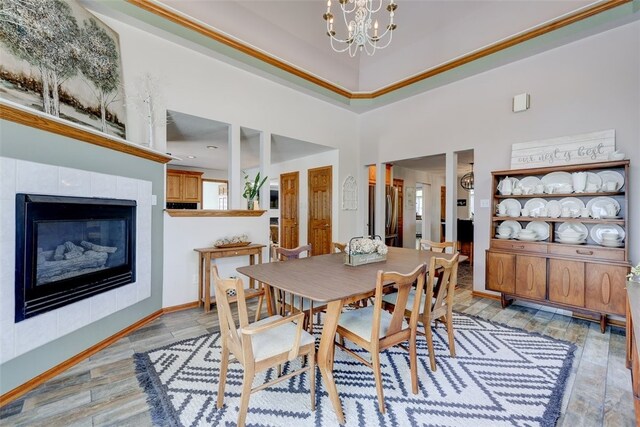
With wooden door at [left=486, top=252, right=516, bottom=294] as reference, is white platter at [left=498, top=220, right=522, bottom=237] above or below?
above

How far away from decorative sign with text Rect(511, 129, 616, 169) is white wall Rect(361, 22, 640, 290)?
0.26 feet

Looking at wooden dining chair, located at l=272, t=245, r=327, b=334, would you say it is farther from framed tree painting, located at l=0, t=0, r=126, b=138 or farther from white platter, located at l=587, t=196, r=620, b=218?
white platter, located at l=587, t=196, r=620, b=218

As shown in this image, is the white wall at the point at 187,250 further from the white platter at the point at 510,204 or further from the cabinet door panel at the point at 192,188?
the cabinet door panel at the point at 192,188

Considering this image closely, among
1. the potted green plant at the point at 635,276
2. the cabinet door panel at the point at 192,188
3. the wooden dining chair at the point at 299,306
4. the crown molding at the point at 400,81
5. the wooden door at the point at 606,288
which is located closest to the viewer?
the potted green plant at the point at 635,276

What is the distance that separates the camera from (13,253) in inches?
68.7

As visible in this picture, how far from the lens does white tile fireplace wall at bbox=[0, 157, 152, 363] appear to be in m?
1.70

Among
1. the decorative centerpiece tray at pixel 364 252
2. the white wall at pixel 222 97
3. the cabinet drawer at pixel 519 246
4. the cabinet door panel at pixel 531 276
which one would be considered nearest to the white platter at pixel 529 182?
the cabinet drawer at pixel 519 246

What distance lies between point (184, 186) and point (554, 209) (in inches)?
294

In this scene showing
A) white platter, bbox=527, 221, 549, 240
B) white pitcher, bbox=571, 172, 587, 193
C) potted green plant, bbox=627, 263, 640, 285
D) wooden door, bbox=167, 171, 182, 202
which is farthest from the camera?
wooden door, bbox=167, 171, 182, 202

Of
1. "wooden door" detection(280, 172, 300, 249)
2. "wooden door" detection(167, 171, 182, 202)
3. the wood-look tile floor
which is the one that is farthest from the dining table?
"wooden door" detection(167, 171, 182, 202)

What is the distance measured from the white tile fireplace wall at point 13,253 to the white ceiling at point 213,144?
1311 mm

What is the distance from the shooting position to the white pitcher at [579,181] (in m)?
3.02

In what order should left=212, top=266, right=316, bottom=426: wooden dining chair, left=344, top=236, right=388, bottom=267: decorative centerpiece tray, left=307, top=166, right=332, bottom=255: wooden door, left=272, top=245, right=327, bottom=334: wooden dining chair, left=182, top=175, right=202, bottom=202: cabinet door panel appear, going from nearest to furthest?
left=212, top=266, right=316, bottom=426: wooden dining chair → left=272, top=245, right=327, bottom=334: wooden dining chair → left=344, top=236, right=388, bottom=267: decorative centerpiece tray → left=307, top=166, right=332, bottom=255: wooden door → left=182, top=175, right=202, bottom=202: cabinet door panel

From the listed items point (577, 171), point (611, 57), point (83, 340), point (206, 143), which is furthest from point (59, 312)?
point (611, 57)
